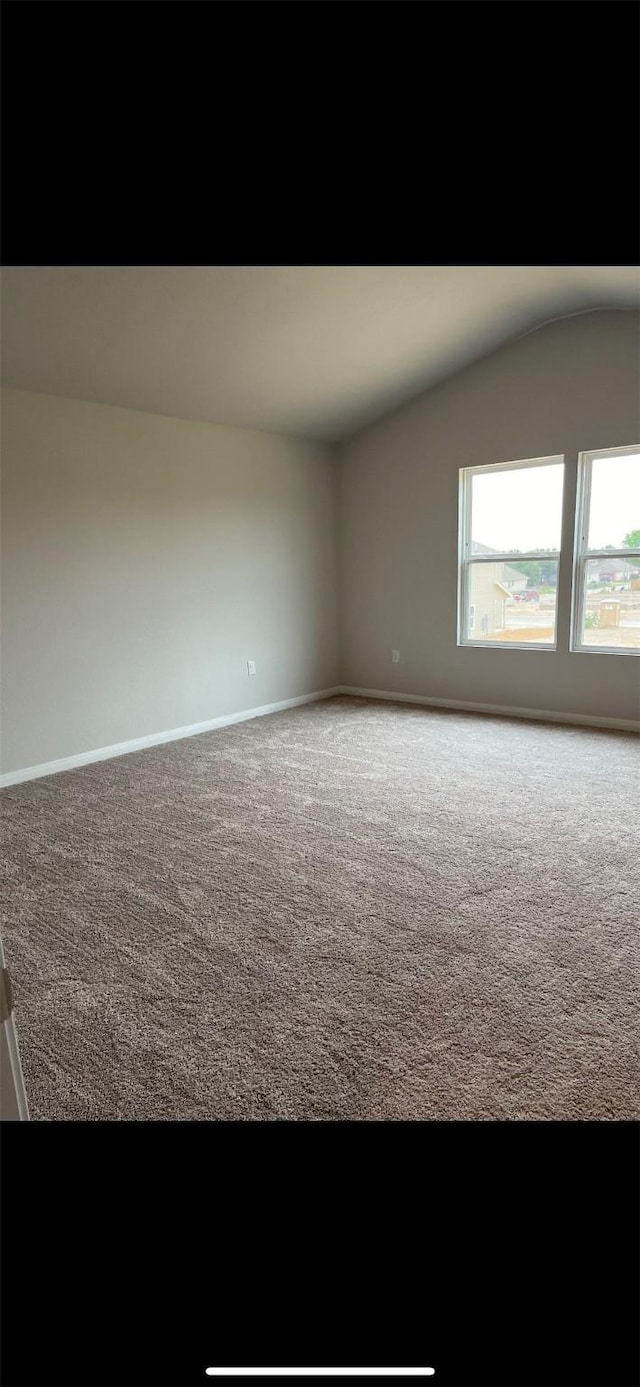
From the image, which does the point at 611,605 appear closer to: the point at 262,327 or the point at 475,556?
the point at 475,556

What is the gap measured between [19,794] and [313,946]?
2.21 meters

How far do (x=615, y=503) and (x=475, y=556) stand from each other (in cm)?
106

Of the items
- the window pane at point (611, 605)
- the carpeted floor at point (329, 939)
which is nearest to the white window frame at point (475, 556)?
the window pane at point (611, 605)

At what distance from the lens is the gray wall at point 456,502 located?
4449 millimetres

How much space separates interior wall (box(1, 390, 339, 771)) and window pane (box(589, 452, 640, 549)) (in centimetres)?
220

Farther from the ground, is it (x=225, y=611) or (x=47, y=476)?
(x=47, y=476)

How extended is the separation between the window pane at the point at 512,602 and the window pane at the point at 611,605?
248mm

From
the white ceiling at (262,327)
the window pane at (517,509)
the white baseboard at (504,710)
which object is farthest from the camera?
the window pane at (517,509)

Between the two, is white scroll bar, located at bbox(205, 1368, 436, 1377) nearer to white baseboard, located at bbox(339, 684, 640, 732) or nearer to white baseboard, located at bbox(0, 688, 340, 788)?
white baseboard, located at bbox(0, 688, 340, 788)

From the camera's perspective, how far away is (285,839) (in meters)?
3.03

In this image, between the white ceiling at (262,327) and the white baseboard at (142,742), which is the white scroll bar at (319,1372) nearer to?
the white ceiling at (262,327)

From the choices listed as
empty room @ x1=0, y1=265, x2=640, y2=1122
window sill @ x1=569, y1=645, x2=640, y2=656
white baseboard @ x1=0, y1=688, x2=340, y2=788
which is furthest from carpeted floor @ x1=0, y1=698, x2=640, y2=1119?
window sill @ x1=569, y1=645, x2=640, y2=656
